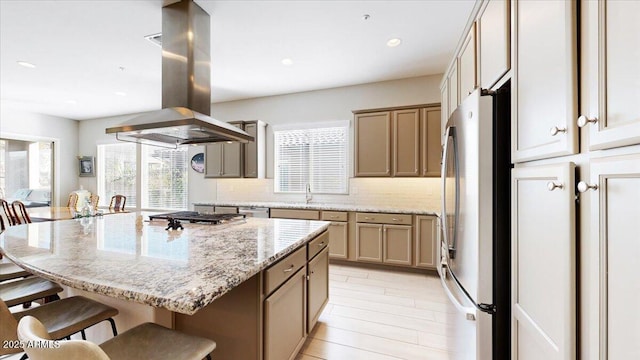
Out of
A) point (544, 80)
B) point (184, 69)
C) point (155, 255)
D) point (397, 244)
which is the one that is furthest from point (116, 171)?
point (544, 80)

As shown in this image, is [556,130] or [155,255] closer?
[556,130]

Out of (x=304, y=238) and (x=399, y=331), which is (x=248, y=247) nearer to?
(x=304, y=238)

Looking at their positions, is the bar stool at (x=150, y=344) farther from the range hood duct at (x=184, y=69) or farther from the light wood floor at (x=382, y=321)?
the range hood duct at (x=184, y=69)

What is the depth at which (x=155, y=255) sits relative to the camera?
1307mm

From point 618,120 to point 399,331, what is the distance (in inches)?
82.7

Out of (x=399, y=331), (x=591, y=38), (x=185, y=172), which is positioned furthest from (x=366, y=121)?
(x=185, y=172)

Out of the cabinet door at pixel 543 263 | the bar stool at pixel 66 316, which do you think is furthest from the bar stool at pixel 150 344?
the cabinet door at pixel 543 263

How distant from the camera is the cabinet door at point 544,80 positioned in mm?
889

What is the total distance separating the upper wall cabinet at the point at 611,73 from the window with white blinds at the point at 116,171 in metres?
7.44

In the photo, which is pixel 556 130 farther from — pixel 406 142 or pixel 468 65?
pixel 406 142

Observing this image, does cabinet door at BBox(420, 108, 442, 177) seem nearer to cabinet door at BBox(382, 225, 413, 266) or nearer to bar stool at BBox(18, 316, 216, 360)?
cabinet door at BBox(382, 225, 413, 266)

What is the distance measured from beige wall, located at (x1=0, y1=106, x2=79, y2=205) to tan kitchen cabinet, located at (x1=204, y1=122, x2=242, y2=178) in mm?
4367

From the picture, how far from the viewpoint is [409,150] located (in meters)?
3.61

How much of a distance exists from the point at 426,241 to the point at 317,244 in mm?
1996
